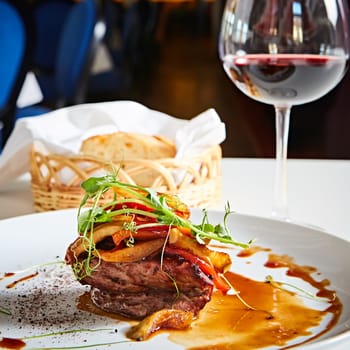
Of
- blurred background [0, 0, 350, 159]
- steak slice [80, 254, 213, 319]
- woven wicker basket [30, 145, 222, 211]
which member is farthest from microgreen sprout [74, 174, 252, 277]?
blurred background [0, 0, 350, 159]

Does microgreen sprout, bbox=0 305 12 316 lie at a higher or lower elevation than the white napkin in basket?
lower

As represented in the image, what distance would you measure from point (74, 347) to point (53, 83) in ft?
13.4

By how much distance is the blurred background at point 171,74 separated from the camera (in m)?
2.62

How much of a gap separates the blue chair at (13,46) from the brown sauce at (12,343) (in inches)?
116

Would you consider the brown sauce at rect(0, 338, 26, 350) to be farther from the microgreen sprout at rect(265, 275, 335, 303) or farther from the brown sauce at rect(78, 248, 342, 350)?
the microgreen sprout at rect(265, 275, 335, 303)

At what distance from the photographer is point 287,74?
1.11m

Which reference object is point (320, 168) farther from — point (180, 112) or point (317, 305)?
point (180, 112)

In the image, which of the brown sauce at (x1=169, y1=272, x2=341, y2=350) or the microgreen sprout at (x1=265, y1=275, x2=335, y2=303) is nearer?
the brown sauce at (x1=169, y1=272, x2=341, y2=350)

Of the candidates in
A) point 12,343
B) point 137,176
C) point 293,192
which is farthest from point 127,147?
point 12,343

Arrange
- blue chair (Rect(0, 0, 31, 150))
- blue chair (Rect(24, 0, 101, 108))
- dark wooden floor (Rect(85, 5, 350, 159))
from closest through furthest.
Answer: dark wooden floor (Rect(85, 5, 350, 159)) → blue chair (Rect(0, 0, 31, 150)) → blue chair (Rect(24, 0, 101, 108))

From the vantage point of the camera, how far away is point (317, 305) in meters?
0.75

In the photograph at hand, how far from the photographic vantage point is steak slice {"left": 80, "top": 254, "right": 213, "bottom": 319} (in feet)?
2.36

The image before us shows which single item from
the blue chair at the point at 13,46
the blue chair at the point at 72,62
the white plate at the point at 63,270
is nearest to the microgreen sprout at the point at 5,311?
the white plate at the point at 63,270

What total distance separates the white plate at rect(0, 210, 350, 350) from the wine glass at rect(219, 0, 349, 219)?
0.15 meters
